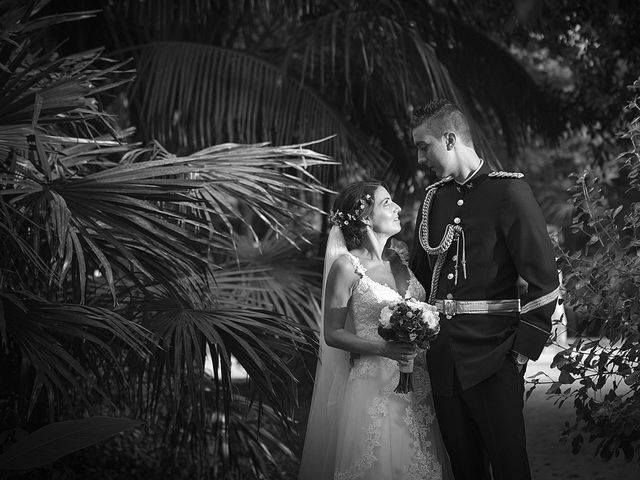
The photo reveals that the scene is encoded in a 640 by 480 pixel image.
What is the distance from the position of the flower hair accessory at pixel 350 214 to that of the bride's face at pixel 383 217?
0.13ft

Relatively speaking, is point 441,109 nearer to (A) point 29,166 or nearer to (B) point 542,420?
(A) point 29,166

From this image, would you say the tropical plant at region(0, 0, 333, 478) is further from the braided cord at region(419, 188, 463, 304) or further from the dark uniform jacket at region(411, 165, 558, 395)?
the dark uniform jacket at region(411, 165, 558, 395)

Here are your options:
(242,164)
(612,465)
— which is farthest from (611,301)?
(242,164)

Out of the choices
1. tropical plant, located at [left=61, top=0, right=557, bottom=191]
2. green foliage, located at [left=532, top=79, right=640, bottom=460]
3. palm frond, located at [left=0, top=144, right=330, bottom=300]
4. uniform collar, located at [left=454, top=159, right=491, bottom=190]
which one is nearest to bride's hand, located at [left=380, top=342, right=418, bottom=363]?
uniform collar, located at [left=454, top=159, right=491, bottom=190]

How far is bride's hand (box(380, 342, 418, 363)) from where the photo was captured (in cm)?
354

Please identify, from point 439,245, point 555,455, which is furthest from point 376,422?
point 555,455

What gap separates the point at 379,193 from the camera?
4.05 metres

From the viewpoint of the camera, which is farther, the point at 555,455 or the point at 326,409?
the point at 555,455

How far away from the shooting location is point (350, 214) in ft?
13.1

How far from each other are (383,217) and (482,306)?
69 centimetres

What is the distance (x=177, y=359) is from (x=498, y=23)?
5249mm

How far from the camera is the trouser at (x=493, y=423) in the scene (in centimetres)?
342

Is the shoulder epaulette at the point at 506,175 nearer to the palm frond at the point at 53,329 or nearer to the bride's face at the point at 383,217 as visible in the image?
the bride's face at the point at 383,217

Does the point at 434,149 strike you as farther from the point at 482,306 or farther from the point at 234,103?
the point at 234,103
